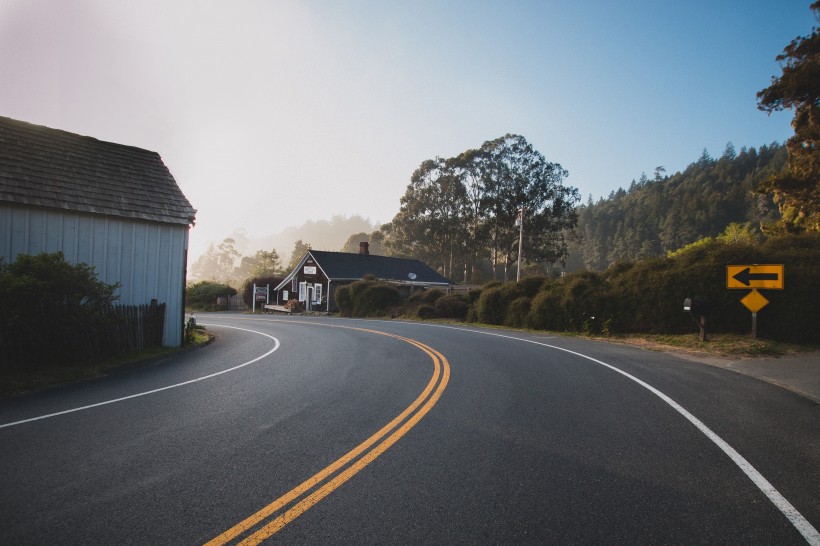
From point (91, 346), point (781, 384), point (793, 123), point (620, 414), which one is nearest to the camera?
point (620, 414)

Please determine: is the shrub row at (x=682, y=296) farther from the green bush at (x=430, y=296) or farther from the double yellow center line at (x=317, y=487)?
the double yellow center line at (x=317, y=487)

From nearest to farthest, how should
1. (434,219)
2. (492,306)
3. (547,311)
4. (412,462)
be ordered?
(412,462), (547,311), (492,306), (434,219)

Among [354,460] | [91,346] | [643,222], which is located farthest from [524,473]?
[643,222]

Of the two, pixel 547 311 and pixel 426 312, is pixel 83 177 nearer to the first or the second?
pixel 547 311

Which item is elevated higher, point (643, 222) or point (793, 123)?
point (643, 222)

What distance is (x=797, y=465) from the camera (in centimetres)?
407

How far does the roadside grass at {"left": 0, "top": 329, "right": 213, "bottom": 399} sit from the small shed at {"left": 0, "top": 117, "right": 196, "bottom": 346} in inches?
102

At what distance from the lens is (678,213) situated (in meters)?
94.3

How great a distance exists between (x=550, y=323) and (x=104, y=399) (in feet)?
55.7

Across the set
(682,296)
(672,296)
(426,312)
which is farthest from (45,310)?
(426,312)

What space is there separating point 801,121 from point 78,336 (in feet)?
79.7

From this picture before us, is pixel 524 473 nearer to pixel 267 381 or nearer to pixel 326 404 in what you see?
pixel 326 404

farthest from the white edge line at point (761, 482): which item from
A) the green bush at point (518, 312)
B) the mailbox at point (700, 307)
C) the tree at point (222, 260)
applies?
the tree at point (222, 260)

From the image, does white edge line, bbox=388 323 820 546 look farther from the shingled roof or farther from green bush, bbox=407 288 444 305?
green bush, bbox=407 288 444 305
